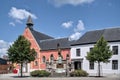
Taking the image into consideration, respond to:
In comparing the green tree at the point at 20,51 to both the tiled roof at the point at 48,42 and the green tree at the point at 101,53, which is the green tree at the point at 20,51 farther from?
the tiled roof at the point at 48,42

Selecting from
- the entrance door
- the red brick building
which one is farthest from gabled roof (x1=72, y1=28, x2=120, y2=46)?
the red brick building

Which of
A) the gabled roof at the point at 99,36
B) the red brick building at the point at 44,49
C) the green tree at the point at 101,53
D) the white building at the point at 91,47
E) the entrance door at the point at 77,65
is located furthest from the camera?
the red brick building at the point at 44,49

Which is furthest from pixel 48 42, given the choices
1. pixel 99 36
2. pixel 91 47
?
pixel 99 36

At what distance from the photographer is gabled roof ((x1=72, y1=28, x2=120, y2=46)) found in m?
44.9

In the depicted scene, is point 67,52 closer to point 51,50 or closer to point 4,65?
point 51,50

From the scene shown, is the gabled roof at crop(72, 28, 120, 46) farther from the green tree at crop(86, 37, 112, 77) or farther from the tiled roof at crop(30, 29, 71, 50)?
the green tree at crop(86, 37, 112, 77)

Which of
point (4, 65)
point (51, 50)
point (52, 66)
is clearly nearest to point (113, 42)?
point (52, 66)

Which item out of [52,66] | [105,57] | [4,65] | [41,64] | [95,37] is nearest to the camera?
[105,57]

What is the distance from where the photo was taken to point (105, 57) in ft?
117

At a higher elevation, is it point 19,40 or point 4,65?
point 19,40

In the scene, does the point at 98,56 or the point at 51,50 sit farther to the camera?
the point at 51,50

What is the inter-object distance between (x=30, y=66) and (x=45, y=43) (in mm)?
6720

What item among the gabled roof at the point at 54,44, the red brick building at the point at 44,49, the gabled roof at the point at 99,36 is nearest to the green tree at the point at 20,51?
the gabled roof at the point at 99,36

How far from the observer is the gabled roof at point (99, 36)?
4489 centimetres
